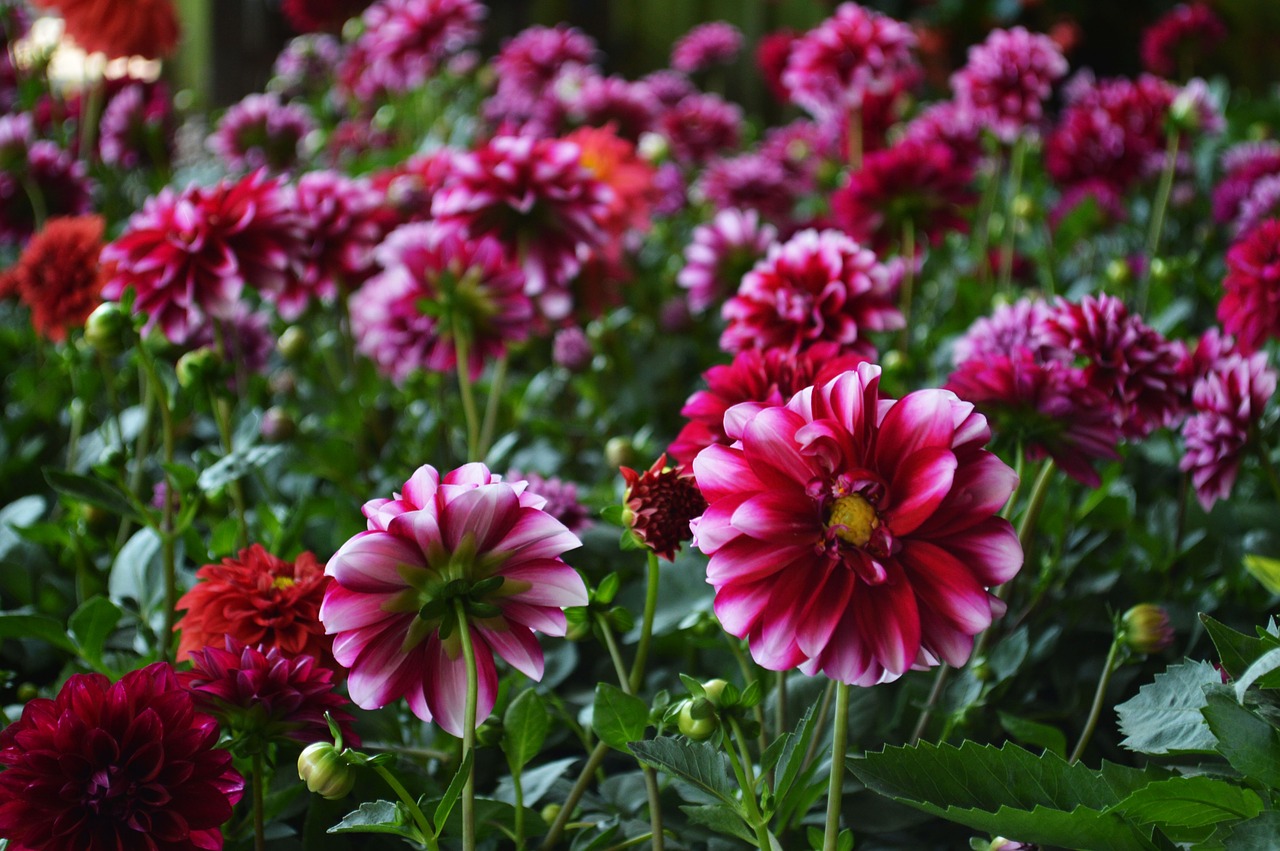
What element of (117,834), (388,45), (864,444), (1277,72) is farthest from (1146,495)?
(1277,72)

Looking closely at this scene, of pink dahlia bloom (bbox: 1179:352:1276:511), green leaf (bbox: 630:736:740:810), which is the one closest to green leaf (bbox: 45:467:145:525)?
green leaf (bbox: 630:736:740:810)

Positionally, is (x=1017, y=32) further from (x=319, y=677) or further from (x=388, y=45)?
(x=319, y=677)

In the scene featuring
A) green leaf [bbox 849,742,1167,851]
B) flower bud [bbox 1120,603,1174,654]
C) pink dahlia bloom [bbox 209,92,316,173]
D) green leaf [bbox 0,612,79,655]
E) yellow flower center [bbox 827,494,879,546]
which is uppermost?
yellow flower center [bbox 827,494,879,546]

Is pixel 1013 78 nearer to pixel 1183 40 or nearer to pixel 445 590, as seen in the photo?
pixel 1183 40

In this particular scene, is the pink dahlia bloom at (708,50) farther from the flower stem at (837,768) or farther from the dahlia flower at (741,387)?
the flower stem at (837,768)

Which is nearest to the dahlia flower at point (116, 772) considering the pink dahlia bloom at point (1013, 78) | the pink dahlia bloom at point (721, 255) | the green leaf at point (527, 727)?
the green leaf at point (527, 727)

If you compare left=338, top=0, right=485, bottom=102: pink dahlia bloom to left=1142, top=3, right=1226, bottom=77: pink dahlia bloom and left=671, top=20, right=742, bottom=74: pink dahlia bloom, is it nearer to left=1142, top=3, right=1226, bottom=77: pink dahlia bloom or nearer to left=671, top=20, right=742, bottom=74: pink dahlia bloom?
left=671, top=20, right=742, bottom=74: pink dahlia bloom

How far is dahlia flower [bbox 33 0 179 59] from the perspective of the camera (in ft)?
4.54

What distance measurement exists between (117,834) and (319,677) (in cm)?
10

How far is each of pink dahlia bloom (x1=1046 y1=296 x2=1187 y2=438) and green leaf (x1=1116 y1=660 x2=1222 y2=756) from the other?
0.52 ft

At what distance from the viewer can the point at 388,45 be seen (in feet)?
4.67

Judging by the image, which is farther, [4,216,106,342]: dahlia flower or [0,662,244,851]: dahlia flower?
[4,216,106,342]: dahlia flower

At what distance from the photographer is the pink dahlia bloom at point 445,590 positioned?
42 cm

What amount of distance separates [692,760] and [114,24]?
1.35 metres
